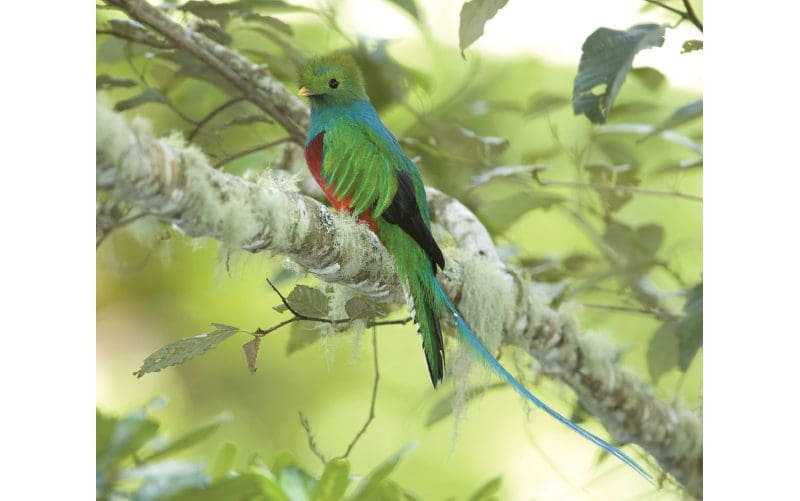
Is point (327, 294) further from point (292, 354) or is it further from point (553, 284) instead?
point (553, 284)

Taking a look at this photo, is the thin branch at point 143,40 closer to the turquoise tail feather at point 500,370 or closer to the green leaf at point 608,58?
the turquoise tail feather at point 500,370

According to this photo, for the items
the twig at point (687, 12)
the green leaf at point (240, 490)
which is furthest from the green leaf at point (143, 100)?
the twig at point (687, 12)

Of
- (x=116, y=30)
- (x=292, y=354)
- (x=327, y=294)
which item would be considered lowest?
(x=292, y=354)

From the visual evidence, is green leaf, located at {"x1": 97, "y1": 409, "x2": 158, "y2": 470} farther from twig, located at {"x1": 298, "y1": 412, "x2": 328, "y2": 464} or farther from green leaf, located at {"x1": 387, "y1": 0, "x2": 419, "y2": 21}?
green leaf, located at {"x1": 387, "y1": 0, "x2": 419, "y2": 21}

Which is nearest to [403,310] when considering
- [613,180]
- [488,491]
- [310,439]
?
[310,439]

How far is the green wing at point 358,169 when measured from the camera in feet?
6.64

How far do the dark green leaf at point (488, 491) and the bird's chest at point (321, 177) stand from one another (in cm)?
66

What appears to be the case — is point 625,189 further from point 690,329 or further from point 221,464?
point 221,464

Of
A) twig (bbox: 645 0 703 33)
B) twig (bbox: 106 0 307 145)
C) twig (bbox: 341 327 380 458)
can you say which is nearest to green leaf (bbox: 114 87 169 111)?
twig (bbox: 106 0 307 145)

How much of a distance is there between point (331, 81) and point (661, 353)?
1.06 m

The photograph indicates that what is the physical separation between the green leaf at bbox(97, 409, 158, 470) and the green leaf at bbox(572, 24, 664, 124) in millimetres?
1251

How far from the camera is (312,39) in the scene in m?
2.11
